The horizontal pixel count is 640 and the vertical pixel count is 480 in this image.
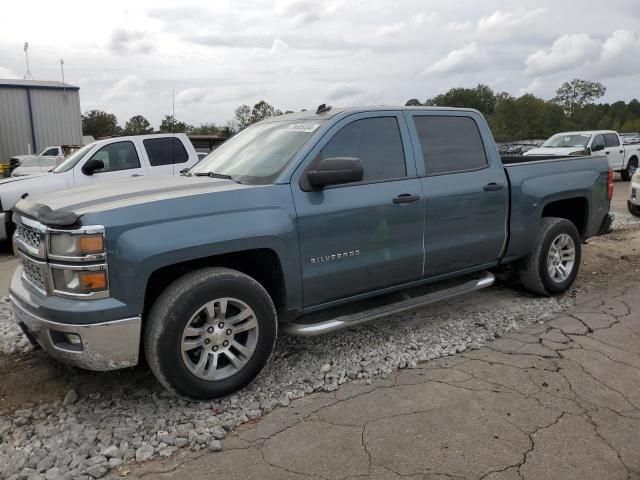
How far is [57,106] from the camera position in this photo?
28.5 m

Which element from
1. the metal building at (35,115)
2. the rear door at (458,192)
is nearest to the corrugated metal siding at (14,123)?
the metal building at (35,115)

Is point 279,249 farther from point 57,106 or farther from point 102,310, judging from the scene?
point 57,106

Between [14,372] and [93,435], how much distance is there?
1209 millimetres

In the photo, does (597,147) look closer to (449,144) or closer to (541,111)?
(449,144)

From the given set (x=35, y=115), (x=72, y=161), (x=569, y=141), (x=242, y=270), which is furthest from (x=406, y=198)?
(x=35, y=115)

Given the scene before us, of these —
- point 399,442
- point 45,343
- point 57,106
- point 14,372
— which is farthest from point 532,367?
point 57,106

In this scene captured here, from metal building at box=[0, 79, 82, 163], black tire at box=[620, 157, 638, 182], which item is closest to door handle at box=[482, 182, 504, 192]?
black tire at box=[620, 157, 638, 182]

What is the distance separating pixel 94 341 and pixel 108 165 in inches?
255

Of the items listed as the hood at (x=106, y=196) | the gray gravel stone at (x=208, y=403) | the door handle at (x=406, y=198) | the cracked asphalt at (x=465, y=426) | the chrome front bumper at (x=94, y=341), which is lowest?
the cracked asphalt at (x=465, y=426)

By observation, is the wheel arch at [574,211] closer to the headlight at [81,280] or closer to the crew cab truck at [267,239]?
the crew cab truck at [267,239]

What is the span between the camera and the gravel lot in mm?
2820

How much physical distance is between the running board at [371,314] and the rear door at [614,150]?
15727 millimetres

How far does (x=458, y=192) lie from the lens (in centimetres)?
437

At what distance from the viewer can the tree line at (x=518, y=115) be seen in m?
48.8
